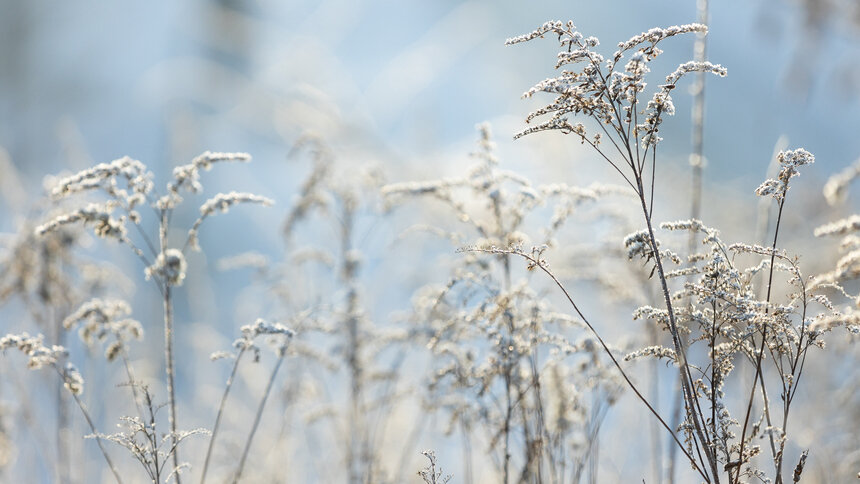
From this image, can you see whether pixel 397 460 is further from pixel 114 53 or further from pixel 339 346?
pixel 114 53

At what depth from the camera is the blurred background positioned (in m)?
5.64

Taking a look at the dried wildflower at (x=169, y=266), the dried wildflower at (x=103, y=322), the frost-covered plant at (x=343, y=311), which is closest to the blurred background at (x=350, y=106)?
the frost-covered plant at (x=343, y=311)

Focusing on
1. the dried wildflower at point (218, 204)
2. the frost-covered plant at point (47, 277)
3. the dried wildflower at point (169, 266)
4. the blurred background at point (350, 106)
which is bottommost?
the dried wildflower at point (169, 266)

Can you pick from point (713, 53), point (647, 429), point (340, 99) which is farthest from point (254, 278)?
point (713, 53)

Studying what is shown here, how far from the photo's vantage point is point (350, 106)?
23.7ft

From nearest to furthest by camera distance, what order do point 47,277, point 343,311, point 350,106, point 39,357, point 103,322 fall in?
1. point 39,357
2. point 103,322
3. point 47,277
4. point 343,311
5. point 350,106

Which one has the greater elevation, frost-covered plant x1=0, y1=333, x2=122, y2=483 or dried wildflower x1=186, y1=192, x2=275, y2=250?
dried wildflower x1=186, y1=192, x2=275, y2=250

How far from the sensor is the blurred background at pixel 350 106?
5.64m

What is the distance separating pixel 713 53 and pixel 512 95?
113 inches

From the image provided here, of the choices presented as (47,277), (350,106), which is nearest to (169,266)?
(47,277)

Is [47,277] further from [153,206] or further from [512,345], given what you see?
[512,345]

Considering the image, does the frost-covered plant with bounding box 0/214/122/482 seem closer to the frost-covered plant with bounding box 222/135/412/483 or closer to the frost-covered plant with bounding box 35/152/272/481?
the frost-covered plant with bounding box 222/135/412/483

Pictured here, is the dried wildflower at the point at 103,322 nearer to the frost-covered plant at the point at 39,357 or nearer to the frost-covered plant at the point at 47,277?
the frost-covered plant at the point at 39,357

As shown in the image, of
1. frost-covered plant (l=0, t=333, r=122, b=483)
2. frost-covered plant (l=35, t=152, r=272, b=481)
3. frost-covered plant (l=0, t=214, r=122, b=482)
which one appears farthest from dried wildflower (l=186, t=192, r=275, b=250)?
frost-covered plant (l=0, t=214, r=122, b=482)
